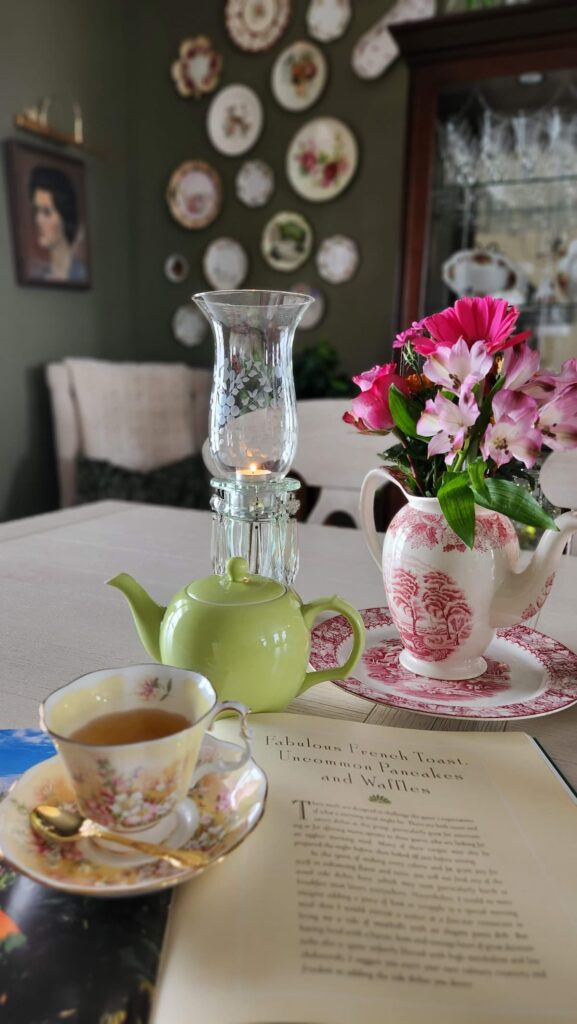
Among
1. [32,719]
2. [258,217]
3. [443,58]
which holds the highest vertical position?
[443,58]

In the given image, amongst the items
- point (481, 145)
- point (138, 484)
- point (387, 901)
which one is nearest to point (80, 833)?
point (387, 901)

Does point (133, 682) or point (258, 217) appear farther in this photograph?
A: point (258, 217)

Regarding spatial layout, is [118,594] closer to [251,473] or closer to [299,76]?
[251,473]

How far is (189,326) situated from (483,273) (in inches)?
50.2

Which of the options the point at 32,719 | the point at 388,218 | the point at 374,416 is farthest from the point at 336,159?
the point at 32,719

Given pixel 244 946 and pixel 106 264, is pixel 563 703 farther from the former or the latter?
pixel 106 264

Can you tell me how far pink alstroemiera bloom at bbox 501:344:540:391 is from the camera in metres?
0.54

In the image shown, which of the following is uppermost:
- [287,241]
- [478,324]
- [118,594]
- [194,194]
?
[194,194]

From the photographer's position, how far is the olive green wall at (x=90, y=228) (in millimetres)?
2449

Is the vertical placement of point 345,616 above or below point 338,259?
below

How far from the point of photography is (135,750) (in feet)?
1.25

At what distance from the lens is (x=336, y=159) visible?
269 centimetres

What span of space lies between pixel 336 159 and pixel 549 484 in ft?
6.55

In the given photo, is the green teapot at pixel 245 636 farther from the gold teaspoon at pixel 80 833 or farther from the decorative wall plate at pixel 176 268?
the decorative wall plate at pixel 176 268
